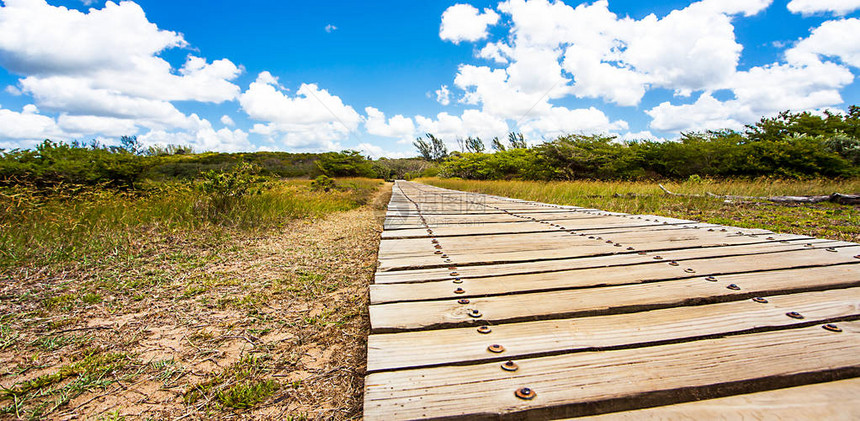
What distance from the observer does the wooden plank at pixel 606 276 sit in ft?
5.04

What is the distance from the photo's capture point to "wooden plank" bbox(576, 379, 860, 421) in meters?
0.76

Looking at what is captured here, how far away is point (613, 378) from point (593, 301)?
527 millimetres

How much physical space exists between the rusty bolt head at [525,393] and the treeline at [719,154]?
13787mm

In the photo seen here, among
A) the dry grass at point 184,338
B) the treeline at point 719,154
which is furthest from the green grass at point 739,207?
the dry grass at point 184,338

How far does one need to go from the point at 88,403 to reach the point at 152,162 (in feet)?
23.2

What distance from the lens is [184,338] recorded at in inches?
69.7

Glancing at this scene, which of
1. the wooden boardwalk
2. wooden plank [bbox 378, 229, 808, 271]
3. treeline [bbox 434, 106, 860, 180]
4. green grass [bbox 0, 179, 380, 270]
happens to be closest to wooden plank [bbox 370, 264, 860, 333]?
the wooden boardwalk

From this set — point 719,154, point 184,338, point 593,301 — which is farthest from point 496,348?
point 719,154

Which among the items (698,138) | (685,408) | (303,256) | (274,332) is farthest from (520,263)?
(698,138)

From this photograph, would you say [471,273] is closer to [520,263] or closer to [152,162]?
[520,263]

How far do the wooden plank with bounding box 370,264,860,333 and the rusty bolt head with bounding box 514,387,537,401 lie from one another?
1.25ft

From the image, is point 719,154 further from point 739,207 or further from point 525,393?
point 525,393

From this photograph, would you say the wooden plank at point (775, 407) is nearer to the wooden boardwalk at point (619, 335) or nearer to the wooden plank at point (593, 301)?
the wooden boardwalk at point (619, 335)

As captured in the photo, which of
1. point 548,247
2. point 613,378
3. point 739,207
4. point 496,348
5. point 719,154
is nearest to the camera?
point 613,378
